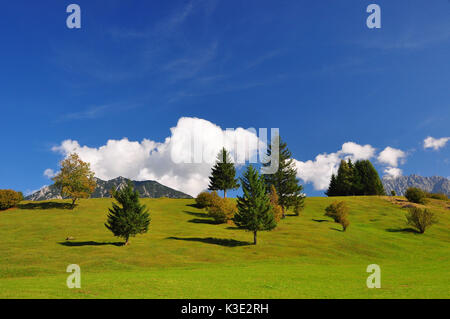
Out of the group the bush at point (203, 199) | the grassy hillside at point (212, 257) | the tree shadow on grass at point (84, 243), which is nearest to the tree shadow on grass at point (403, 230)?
the grassy hillside at point (212, 257)

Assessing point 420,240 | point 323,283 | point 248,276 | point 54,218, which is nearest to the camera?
point 323,283

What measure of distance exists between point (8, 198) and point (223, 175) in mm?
56153

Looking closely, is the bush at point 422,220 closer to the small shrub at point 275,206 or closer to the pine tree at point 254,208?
the small shrub at point 275,206

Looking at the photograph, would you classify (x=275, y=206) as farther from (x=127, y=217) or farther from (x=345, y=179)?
(x=345, y=179)

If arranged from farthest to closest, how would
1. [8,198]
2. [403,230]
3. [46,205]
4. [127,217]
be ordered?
1. [46,205]
2. [8,198]
3. [403,230]
4. [127,217]

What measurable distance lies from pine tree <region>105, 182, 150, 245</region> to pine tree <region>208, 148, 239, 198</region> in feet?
149

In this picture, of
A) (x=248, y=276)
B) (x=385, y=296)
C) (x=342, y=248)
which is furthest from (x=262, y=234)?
(x=385, y=296)

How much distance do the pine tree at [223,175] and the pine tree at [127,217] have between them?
45338 millimetres

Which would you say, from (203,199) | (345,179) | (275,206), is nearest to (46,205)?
(203,199)

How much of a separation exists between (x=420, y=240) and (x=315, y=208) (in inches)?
1269

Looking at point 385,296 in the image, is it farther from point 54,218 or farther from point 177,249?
point 54,218

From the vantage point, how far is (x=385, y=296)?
15.1 m

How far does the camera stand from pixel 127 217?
4122 centimetres
